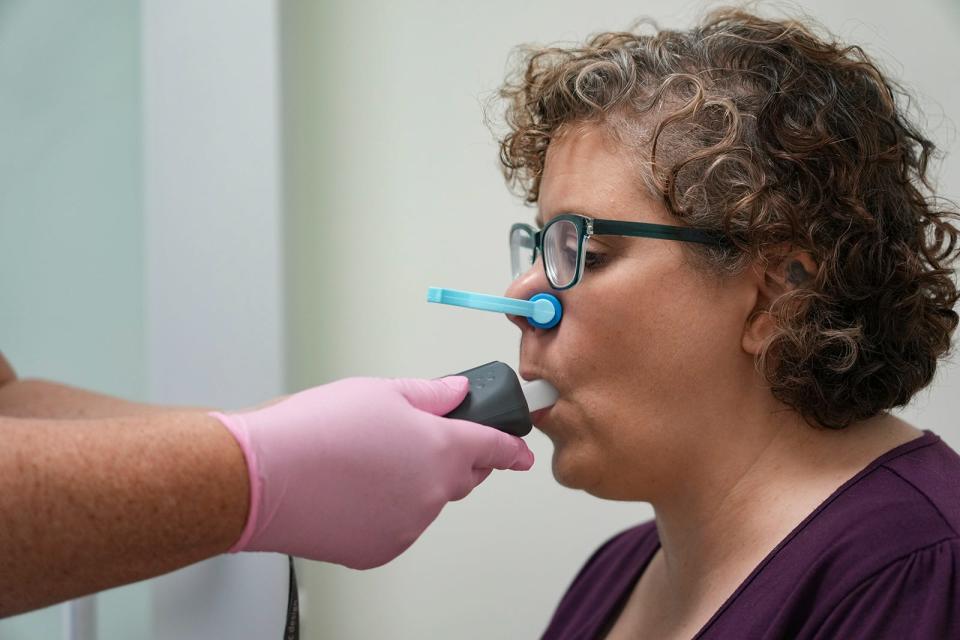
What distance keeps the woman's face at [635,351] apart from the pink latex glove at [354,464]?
0.45ft

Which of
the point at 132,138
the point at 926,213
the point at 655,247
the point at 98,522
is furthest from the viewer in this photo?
the point at 132,138

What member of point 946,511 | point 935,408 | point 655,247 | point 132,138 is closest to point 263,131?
point 132,138

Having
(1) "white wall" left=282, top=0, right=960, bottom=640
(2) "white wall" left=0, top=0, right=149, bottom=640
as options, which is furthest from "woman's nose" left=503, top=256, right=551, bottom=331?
(2) "white wall" left=0, top=0, right=149, bottom=640

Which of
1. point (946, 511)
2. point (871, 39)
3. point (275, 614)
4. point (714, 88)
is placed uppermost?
point (871, 39)

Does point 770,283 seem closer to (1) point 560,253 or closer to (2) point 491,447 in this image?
(1) point 560,253

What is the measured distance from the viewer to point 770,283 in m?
1.06

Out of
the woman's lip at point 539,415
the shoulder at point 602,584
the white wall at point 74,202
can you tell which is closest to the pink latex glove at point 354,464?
the woman's lip at point 539,415

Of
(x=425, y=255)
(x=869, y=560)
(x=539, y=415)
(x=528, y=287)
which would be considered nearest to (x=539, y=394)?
(x=539, y=415)

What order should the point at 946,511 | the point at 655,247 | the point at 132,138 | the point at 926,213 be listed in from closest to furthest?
1. the point at 946,511
2. the point at 655,247
3. the point at 926,213
4. the point at 132,138

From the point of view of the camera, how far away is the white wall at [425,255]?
5.48 ft

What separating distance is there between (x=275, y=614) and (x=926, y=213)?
1.20 m

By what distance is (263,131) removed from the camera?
58.7 inches

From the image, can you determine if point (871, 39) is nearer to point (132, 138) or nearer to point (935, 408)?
point (935, 408)

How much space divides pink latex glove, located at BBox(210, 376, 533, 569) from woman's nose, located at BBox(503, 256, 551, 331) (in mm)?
184
